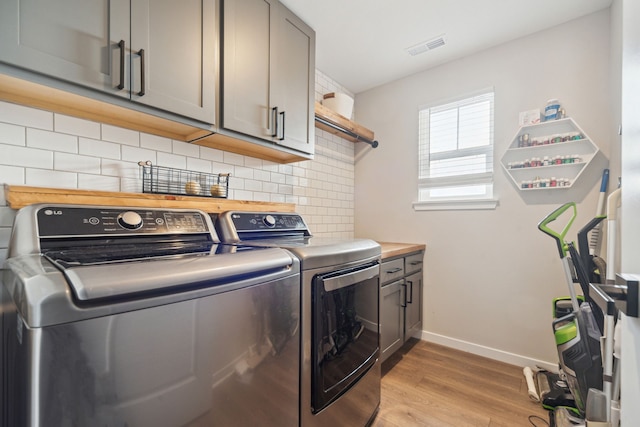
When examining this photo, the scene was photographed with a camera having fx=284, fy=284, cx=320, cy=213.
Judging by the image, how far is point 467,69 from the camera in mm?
2492

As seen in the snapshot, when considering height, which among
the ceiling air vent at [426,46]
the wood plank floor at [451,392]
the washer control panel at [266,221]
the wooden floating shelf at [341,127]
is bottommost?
the wood plank floor at [451,392]

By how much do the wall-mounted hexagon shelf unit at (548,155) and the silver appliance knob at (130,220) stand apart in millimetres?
2525

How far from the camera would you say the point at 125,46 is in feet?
3.69

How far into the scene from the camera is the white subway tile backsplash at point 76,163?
122cm

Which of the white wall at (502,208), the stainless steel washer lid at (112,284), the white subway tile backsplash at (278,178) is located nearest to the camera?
the stainless steel washer lid at (112,284)

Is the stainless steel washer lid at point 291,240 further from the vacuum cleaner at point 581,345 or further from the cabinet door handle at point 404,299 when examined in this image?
the vacuum cleaner at point 581,345

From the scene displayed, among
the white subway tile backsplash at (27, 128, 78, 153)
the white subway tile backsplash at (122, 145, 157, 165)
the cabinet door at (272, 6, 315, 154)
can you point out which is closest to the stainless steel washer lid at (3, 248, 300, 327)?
the white subway tile backsplash at (27, 128, 78, 153)

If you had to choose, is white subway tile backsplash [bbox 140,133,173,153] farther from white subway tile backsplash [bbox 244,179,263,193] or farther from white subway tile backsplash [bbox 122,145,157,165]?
white subway tile backsplash [bbox 244,179,263,193]

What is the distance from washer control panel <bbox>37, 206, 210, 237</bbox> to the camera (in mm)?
1017

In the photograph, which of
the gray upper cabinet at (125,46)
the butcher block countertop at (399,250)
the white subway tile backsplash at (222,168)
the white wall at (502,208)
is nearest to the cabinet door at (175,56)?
the gray upper cabinet at (125,46)

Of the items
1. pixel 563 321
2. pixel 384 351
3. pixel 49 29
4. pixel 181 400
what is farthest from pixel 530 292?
pixel 49 29

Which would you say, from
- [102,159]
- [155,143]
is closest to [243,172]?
[155,143]

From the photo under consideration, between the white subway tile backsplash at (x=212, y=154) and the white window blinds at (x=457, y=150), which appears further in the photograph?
the white window blinds at (x=457, y=150)

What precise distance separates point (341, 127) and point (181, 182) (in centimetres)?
152
